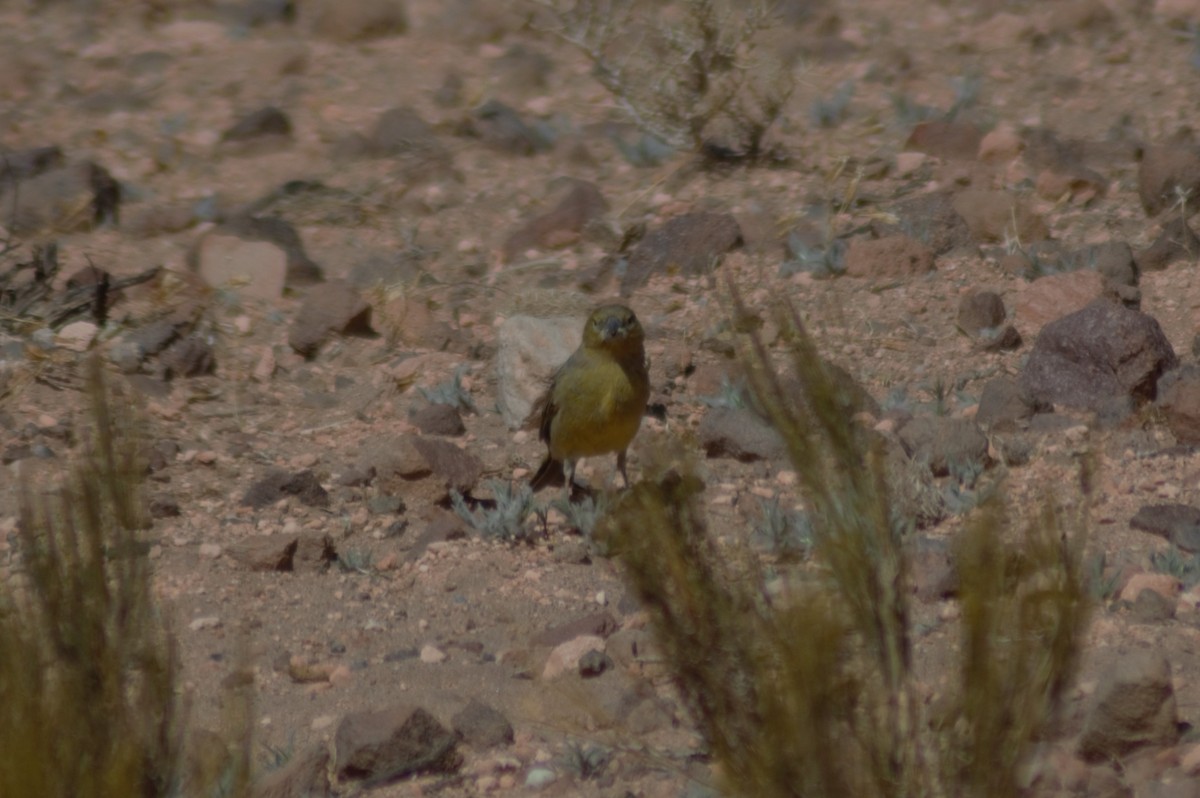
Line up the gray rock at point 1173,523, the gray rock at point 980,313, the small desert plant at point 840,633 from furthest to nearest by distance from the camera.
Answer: the gray rock at point 980,313 → the gray rock at point 1173,523 → the small desert plant at point 840,633

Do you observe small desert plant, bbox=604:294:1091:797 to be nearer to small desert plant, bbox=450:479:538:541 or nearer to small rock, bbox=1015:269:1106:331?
small desert plant, bbox=450:479:538:541

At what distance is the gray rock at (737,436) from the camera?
5.97 metres

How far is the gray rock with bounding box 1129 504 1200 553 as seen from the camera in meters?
4.85

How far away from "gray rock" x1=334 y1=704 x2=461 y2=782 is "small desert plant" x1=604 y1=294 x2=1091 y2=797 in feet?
4.18

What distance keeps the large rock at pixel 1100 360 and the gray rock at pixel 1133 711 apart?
250 centimetres

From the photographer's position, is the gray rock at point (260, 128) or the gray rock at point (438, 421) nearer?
the gray rock at point (438, 421)

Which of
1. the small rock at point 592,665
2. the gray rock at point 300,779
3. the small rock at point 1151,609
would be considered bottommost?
the small rock at point 592,665

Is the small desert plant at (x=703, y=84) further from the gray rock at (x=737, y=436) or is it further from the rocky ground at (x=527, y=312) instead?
the gray rock at (x=737, y=436)

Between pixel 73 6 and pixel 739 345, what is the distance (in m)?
9.88

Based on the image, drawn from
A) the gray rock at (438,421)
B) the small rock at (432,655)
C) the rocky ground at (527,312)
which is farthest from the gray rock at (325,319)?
the small rock at (432,655)

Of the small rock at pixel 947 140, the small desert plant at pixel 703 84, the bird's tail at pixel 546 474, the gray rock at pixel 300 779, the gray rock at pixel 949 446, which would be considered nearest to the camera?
the gray rock at pixel 300 779

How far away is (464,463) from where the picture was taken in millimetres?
6027

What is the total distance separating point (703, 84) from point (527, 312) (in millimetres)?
2110

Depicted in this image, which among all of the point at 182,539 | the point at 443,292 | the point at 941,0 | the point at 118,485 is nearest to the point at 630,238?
the point at 443,292
